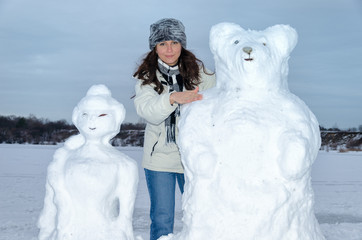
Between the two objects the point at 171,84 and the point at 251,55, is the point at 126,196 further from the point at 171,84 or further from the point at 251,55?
the point at 251,55

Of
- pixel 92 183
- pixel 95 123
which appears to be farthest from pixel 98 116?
pixel 92 183

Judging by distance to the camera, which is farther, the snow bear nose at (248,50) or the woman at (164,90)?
the woman at (164,90)

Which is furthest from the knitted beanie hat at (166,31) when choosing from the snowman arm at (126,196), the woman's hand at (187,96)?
the snowman arm at (126,196)

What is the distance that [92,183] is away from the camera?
328cm

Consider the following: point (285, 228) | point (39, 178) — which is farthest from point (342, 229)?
point (39, 178)

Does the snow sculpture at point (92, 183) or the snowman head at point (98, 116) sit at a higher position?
the snowman head at point (98, 116)

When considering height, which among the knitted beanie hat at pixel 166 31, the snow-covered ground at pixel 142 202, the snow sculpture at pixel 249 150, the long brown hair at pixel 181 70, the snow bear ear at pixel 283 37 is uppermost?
the knitted beanie hat at pixel 166 31

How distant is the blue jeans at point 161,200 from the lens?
3.69 m

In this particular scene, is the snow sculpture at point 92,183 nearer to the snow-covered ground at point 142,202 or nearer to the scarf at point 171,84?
the scarf at point 171,84

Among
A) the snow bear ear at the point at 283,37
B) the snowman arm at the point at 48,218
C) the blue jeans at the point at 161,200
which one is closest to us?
the snow bear ear at the point at 283,37

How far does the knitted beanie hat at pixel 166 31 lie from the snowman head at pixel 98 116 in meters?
0.65

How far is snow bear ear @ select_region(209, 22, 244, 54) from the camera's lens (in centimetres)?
305

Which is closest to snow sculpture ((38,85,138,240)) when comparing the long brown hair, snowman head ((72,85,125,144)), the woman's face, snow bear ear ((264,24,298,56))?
snowman head ((72,85,125,144))

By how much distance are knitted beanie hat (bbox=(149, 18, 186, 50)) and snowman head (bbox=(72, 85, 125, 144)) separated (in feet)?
2.14
